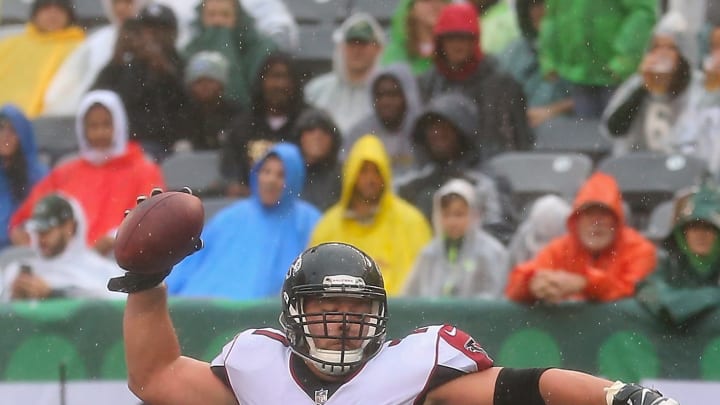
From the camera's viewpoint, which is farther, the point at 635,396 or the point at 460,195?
the point at 460,195

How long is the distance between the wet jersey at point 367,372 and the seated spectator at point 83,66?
5.00 metres

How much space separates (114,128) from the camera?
780 cm

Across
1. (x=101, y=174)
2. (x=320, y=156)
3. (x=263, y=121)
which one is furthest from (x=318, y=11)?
(x=101, y=174)

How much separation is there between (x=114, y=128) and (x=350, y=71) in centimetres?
128

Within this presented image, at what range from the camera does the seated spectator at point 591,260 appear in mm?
5719

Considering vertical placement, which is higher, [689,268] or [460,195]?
[460,195]

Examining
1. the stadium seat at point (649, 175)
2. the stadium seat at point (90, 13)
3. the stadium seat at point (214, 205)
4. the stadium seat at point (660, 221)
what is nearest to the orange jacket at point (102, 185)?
the stadium seat at point (214, 205)

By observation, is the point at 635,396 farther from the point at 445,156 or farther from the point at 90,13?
the point at 90,13

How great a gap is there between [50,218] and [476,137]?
2000mm

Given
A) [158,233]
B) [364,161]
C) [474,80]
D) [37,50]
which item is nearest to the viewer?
[158,233]

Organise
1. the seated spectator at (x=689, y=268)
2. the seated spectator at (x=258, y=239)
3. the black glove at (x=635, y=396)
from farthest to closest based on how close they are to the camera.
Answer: the seated spectator at (x=258, y=239)
the seated spectator at (x=689, y=268)
the black glove at (x=635, y=396)

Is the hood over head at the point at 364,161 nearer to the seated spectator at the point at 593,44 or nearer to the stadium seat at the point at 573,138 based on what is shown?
the stadium seat at the point at 573,138

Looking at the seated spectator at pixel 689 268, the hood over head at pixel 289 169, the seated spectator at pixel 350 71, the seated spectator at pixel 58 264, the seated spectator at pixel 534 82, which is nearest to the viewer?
the seated spectator at pixel 689 268

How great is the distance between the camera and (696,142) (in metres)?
7.53
